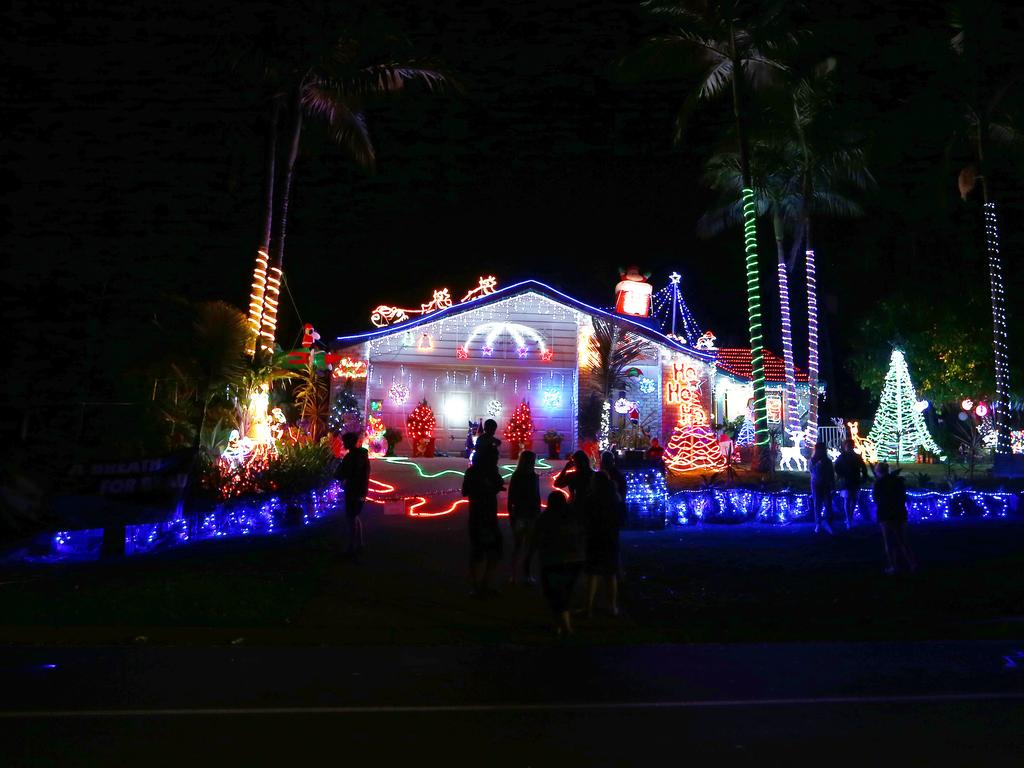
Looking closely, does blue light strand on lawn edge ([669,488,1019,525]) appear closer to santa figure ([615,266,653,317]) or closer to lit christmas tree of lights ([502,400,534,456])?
lit christmas tree of lights ([502,400,534,456])

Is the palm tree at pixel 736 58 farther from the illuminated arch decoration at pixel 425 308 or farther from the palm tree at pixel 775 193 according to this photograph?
the illuminated arch decoration at pixel 425 308

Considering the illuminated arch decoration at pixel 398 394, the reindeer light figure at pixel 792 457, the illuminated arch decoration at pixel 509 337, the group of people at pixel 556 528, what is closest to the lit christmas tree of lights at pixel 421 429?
the illuminated arch decoration at pixel 398 394

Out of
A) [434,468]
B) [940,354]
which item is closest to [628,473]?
[434,468]

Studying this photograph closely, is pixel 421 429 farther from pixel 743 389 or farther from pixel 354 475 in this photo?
pixel 354 475

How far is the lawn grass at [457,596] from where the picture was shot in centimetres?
805

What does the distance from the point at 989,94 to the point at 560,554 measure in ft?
67.6

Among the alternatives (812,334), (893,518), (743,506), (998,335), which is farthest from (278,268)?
(998,335)

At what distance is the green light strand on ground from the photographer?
1953 cm

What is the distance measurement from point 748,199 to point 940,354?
542 inches

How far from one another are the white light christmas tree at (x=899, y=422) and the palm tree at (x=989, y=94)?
510cm

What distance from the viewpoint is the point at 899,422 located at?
1067 inches

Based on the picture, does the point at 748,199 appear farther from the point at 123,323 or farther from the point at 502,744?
the point at 502,744

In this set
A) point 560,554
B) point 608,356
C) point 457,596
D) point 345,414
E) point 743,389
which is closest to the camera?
point 560,554

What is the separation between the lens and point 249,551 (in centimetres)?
1169
